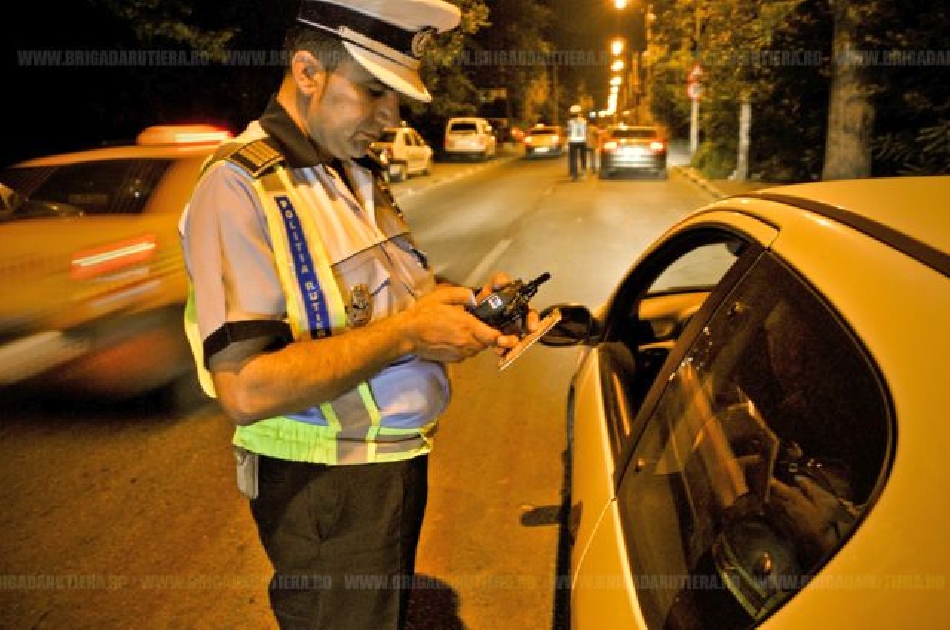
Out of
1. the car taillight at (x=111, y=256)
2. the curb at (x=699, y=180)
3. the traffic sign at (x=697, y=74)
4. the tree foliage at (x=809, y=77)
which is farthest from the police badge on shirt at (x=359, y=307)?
the traffic sign at (x=697, y=74)

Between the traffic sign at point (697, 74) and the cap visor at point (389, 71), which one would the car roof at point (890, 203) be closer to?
the cap visor at point (389, 71)

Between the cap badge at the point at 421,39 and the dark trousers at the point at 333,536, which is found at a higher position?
the cap badge at the point at 421,39

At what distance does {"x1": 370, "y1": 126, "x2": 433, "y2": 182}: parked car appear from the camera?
69.0ft

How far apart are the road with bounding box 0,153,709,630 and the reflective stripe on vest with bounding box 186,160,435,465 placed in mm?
1519

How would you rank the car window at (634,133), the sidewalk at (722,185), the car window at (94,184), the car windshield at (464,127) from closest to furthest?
the car window at (94,184) < the sidewalk at (722,185) < the car window at (634,133) < the car windshield at (464,127)

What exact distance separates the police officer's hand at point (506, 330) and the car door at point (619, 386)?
0.33m

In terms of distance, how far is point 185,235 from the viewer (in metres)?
1.41

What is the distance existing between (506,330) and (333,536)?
1.83 feet

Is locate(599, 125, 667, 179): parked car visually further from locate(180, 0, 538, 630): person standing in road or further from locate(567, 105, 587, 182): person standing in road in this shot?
locate(180, 0, 538, 630): person standing in road

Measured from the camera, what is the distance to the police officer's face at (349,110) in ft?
4.85

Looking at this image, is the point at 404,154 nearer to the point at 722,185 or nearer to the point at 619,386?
the point at 722,185

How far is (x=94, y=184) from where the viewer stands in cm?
584

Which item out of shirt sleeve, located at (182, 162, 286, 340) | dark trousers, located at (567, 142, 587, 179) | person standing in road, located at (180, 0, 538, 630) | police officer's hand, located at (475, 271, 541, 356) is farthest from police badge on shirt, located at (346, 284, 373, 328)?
dark trousers, located at (567, 142, 587, 179)

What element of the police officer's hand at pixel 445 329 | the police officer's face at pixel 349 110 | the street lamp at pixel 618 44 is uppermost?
the street lamp at pixel 618 44
